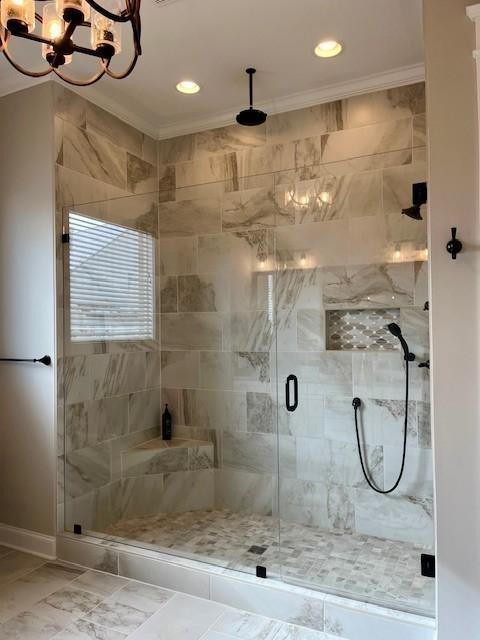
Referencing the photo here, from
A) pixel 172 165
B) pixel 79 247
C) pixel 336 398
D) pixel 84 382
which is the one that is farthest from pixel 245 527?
pixel 172 165

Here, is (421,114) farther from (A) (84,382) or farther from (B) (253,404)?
(A) (84,382)

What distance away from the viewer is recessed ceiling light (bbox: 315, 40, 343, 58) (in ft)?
7.98

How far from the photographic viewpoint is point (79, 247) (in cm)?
285

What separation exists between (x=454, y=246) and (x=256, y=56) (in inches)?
63.4

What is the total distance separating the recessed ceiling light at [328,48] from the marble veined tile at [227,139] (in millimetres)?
693

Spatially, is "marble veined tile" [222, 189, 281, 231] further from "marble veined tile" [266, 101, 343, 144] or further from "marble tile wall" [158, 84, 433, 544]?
"marble veined tile" [266, 101, 343, 144]

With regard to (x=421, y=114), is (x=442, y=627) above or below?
below

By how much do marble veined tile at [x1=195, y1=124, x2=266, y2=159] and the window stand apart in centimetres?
76

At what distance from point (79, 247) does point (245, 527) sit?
2.00 meters

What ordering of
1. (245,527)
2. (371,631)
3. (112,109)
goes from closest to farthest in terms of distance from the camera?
(371,631)
(245,527)
(112,109)

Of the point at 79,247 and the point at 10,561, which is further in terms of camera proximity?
the point at 79,247

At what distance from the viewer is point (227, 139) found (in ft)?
10.7

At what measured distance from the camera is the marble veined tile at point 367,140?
9.05 ft

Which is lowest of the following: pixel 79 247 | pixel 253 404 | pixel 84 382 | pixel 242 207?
pixel 253 404
